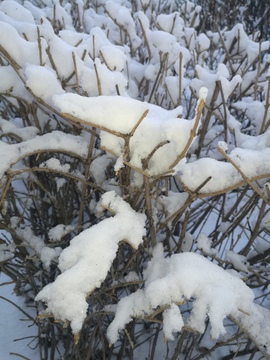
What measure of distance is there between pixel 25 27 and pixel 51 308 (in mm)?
1160

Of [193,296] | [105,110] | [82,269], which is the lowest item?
[193,296]

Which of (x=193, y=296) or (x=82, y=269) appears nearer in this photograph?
(x=82, y=269)

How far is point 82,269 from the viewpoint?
0.72m

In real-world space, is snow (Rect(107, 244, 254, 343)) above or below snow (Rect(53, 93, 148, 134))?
below

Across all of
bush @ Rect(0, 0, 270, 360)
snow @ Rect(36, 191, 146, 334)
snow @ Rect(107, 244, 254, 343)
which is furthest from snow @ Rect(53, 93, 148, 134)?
snow @ Rect(107, 244, 254, 343)

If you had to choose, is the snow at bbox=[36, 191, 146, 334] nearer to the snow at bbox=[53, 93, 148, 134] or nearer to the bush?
the bush

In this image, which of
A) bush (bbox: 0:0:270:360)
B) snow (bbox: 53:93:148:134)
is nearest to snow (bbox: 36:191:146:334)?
bush (bbox: 0:0:270:360)

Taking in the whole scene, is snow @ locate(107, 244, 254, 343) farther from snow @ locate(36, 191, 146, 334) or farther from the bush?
snow @ locate(36, 191, 146, 334)

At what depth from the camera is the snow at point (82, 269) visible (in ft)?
2.33

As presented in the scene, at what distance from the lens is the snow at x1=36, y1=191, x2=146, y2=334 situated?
71cm

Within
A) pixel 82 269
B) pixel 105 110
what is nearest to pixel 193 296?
pixel 82 269

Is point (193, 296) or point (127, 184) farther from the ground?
point (127, 184)

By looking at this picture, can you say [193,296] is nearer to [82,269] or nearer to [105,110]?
[82,269]

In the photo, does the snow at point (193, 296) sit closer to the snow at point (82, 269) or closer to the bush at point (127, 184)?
the bush at point (127, 184)
